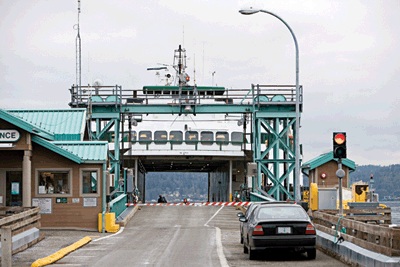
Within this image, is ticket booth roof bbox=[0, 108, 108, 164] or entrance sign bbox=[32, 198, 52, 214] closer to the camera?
ticket booth roof bbox=[0, 108, 108, 164]

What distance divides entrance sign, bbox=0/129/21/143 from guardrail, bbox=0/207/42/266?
3794 millimetres

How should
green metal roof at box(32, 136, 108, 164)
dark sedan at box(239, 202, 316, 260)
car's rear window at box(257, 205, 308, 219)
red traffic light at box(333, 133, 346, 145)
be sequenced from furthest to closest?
green metal roof at box(32, 136, 108, 164), car's rear window at box(257, 205, 308, 219), red traffic light at box(333, 133, 346, 145), dark sedan at box(239, 202, 316, 260)

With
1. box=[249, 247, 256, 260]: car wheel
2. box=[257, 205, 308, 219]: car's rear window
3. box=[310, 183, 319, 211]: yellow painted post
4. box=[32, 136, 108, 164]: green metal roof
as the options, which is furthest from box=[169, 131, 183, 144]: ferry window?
box=[249, 247, 256, 260]: car wheel

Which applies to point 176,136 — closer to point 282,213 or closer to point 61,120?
point 61,120

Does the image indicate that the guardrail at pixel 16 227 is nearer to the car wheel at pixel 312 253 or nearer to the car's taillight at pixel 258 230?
the car's taillight at pixel 258 230

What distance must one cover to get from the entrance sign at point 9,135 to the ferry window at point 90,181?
323 cm

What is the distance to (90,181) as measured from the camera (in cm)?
3139

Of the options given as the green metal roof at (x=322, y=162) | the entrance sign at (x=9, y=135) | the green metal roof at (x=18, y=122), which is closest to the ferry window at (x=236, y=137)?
the green metal roof at (x=322, y=162)

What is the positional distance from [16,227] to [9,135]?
706cm

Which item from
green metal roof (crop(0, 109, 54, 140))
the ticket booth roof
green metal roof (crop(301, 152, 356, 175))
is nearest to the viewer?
green metal roof (crop(0, 109, 54, 140))

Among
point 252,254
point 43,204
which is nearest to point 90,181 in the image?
point 43,204

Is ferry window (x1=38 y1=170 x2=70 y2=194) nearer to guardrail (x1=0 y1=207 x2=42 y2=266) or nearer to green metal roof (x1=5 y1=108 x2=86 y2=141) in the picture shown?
guardrail (x1=0 y1=207 x2=42 y2=266)

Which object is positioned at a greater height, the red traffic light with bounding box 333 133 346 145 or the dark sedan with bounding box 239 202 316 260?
the red traffic light with bounding box 333 133 346 145

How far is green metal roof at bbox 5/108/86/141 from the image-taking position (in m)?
37.1
